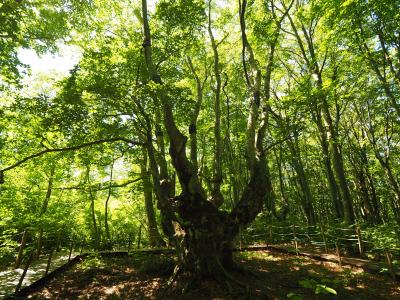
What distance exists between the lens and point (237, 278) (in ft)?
24.1

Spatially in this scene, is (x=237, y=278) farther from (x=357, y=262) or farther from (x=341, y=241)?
(x=341, y=241)

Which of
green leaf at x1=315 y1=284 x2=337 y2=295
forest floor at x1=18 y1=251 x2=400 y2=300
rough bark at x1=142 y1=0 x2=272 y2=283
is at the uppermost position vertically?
rough bark at x1=142 y1=0 x2=272 y2=283

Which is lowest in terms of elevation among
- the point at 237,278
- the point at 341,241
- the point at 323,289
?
the point at 237,278

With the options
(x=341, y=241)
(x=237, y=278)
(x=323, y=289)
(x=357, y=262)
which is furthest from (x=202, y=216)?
(x=341, y=241)

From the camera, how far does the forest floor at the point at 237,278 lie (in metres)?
6.61

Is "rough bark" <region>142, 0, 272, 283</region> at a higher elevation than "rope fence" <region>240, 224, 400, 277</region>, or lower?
higher

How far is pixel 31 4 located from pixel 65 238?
15.1 meters

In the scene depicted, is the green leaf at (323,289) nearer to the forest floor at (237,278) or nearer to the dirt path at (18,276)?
the forest floor at (237,278)

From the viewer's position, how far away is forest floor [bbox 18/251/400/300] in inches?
260

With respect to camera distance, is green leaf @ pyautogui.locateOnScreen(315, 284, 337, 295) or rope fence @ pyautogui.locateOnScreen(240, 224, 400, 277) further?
rope fence @ pyautogui.locateOnScreen(240, 224, 400, 277)

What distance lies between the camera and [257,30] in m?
9.50

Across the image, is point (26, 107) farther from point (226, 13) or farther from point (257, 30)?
point (226, 13)

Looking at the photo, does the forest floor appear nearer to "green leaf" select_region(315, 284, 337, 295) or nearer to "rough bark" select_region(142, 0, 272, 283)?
"rough bark" select_region(142, 0, 272, 283)

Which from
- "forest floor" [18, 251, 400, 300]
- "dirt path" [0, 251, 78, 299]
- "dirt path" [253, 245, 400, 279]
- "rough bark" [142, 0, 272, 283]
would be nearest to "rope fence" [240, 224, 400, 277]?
"dirt path" [253, 245, 400, 279]
